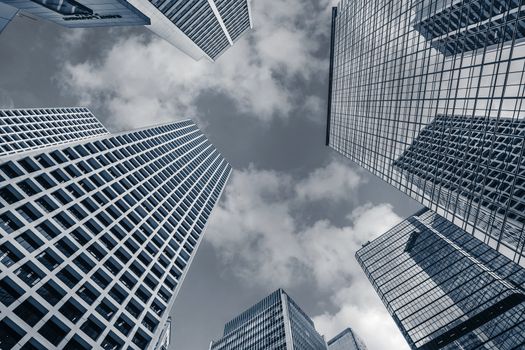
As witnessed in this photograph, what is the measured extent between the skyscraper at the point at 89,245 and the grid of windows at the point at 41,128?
18560 mm

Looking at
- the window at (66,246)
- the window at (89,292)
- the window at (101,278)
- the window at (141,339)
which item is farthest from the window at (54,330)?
the window at (141,339)

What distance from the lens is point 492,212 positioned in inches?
1291

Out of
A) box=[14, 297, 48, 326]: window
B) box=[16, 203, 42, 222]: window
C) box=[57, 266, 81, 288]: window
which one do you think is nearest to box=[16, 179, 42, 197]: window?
→ box=[16, 203, 42, 222]: window

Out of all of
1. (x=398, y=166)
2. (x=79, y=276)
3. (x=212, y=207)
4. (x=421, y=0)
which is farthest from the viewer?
(x=212, y=207)

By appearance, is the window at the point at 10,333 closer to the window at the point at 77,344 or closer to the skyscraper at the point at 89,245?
the skyscraper at the point at 89,245

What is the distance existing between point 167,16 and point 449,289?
107 meters

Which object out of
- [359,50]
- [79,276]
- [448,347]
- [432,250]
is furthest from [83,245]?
[432,250]

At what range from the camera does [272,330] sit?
10994cm

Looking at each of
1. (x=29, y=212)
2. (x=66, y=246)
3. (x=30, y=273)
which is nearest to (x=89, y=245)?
(x=66, y=246)

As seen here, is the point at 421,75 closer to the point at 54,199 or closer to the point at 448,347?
the point at 54,199

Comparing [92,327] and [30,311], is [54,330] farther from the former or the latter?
[92,327]

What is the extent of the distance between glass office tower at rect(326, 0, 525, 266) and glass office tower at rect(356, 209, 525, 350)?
34.8 m

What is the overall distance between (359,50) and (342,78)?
15.5 metres

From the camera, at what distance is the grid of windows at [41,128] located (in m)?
84.0
